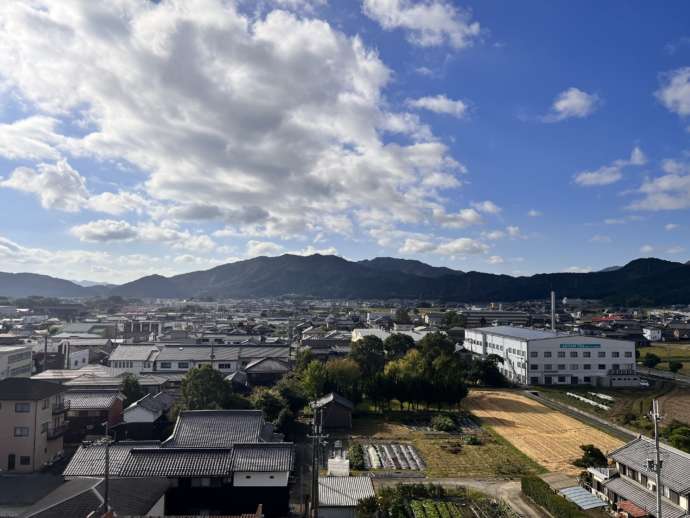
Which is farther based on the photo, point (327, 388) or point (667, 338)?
point (667, 338)

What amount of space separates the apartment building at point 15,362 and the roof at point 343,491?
28777 millimetres

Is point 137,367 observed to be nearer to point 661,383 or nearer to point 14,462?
point 14,462

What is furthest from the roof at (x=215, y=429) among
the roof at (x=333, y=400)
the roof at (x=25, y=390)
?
the roof at (x=333, y=400)

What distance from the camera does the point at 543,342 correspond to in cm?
4159

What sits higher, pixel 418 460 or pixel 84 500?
pixel 84 500

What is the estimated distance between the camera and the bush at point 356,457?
787 inches

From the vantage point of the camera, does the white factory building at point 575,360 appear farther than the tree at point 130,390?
Yes

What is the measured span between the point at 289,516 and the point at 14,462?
12185 mm

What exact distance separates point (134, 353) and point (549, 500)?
35.7 meters

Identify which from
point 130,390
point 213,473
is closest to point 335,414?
point 130,390

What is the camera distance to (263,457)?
1545cm

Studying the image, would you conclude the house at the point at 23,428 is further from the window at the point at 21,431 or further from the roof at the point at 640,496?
the roof at the point at 640,496

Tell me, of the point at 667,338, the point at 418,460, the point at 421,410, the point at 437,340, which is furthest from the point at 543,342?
the point at 667,338

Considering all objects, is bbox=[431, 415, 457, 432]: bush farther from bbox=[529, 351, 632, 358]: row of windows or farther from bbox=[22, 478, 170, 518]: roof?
bbox=[529, 351, 632, 358]: row of windows
